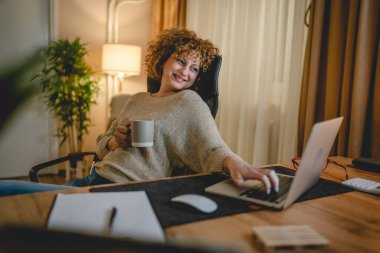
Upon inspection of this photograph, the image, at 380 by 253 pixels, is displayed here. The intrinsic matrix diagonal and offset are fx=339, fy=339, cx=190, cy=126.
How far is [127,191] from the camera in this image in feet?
3.05

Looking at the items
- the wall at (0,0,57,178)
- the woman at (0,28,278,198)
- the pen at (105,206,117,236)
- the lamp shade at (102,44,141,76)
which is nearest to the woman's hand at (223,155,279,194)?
the woman at (0,28,278,198)

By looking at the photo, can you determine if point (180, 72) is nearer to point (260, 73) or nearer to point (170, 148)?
point (170, 148)

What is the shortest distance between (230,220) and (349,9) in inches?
61.2

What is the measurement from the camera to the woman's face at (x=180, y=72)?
1.54 meters

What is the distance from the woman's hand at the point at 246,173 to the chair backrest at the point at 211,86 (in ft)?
1.81

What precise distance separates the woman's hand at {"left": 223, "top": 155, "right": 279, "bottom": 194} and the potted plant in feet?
8.81

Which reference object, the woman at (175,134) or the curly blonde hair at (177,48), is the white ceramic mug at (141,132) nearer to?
the woman at (175,134)

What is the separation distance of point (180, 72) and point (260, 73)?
123 cm

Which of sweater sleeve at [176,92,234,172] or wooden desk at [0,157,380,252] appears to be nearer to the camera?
wooden desk at [0,157,380,252]

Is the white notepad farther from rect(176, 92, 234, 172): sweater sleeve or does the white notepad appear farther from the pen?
rect(176, 92, 234, 172): sweater sleeve

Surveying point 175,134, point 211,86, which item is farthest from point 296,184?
point 211,86

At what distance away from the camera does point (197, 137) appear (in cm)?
126

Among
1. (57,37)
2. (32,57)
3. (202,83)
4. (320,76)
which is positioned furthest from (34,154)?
(320,76)

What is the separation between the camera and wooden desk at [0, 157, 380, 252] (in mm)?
681
